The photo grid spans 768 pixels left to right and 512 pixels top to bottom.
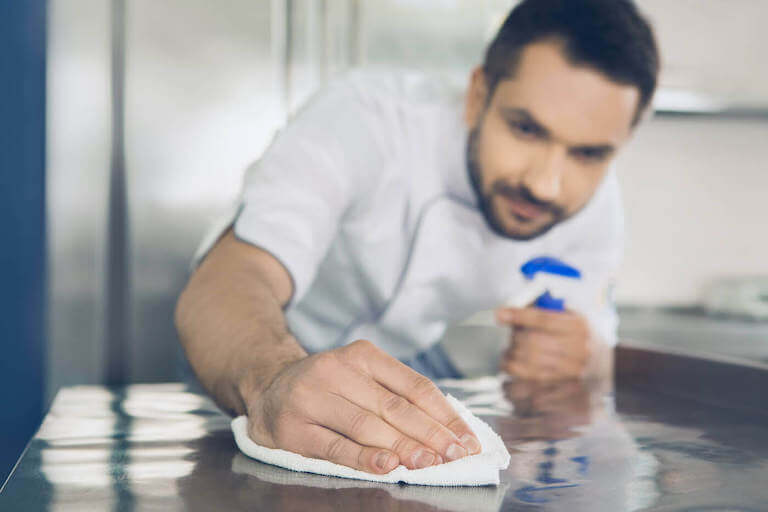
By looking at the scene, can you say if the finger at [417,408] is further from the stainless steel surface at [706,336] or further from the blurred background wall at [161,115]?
the stainless steel surface at [706,336]

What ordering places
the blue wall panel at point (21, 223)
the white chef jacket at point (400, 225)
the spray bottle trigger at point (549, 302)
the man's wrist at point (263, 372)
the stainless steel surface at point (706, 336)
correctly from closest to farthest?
the man's wrist at point (263, 372), the white chef jacket at point (400, 225), the spray bottle trigger at point (549, 302), the blue wall panel at point (21, 223), the stainless steel surface at point (706, 336)

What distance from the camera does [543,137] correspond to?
122 cm

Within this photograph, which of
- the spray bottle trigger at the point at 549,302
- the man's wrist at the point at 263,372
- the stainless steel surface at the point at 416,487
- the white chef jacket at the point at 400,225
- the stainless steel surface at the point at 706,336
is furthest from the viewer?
the stainless steel surface at the point at 706,336

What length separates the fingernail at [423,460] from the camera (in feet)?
1.86

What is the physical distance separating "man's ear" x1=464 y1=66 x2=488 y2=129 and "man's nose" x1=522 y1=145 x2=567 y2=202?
0.15 metres

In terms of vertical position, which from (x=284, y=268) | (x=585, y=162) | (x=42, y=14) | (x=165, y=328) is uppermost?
(x=42, y=14)

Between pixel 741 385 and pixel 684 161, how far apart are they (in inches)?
75.4

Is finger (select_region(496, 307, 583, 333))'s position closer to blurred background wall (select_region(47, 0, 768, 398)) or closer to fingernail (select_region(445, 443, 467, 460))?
fingernail (select_region(445, 443, 467, 460))

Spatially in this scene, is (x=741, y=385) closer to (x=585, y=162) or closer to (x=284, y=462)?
(x=585, y=162)

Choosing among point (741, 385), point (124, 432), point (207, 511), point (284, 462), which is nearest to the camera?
point (207, 511)

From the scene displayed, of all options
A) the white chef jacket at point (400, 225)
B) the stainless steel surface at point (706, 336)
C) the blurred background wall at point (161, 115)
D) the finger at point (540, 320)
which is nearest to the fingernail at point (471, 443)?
the white chef jacket at point (400, 225)

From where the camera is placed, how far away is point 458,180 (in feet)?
4.50

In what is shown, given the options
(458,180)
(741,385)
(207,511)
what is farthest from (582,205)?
(207,511)

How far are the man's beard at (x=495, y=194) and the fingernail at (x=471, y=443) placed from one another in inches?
28.2
